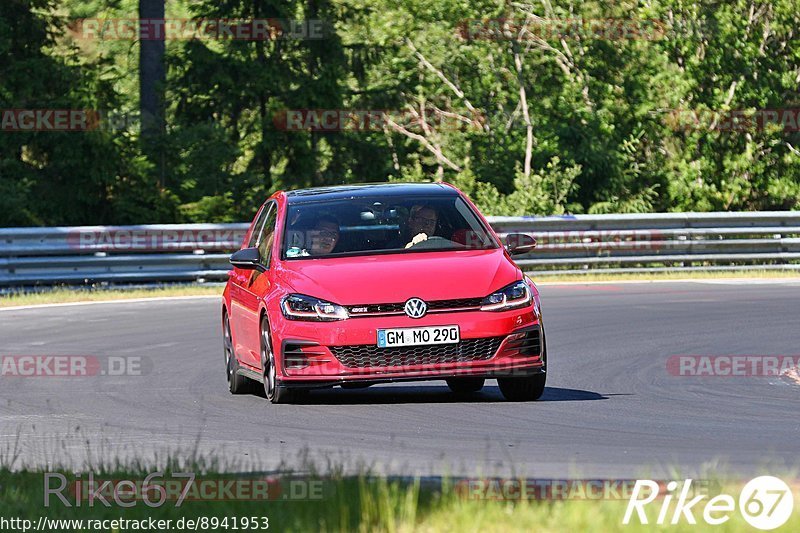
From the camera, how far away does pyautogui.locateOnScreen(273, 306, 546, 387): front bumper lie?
38.0 feet

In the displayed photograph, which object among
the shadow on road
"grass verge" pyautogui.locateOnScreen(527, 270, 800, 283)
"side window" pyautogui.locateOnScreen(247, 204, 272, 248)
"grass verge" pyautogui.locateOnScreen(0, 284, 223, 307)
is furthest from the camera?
"grass verge" pyautogui.locateOnScreen(527, 270, 800, 283)

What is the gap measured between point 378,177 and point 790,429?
27.4 meters

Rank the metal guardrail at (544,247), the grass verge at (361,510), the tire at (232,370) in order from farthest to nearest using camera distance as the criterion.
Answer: the metal guardrail at (544,247)
the tire at (232,370)
the grass verge at (361,510)

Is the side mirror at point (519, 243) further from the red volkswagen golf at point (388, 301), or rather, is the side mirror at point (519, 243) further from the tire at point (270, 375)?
the tire at point (270, 375)

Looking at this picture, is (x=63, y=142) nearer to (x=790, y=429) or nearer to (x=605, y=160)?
(x=605, y=160)

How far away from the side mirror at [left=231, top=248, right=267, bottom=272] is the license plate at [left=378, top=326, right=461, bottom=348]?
163 centimetres

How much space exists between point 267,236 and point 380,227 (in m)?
1.08

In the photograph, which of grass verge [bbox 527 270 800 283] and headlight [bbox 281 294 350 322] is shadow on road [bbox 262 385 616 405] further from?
grass verge [bbox 527 270 800 283]

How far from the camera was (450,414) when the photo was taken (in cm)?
1150

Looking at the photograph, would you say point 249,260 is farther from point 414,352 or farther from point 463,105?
point 463,105

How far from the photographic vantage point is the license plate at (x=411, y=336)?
11555 millimetres

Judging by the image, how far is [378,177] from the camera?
37656mm

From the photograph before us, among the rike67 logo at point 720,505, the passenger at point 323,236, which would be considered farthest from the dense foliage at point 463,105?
the rike67 logo at point 720,505

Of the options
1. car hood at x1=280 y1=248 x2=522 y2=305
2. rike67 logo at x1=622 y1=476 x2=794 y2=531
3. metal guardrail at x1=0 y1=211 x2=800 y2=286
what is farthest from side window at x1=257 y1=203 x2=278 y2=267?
metal guardrail at x1=0 y1=211 x2=800 y2=286
